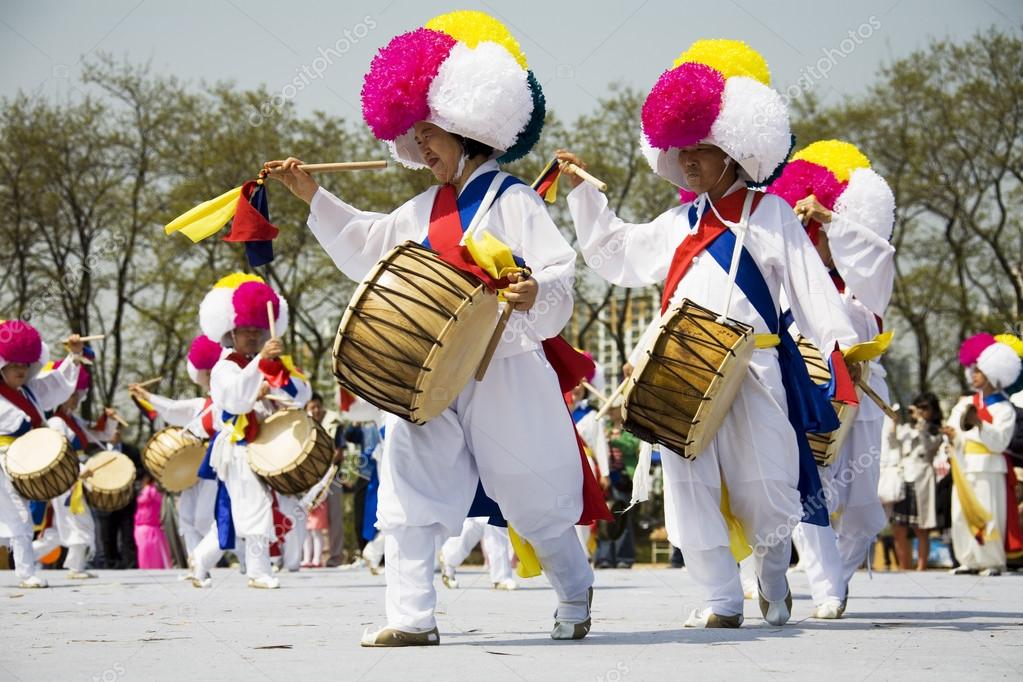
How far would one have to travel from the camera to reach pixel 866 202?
25.7ft

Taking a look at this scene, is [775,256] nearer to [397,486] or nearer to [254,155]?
[397,486]

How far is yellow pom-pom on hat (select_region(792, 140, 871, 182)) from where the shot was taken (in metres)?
7.93

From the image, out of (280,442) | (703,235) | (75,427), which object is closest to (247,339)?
(280,442)

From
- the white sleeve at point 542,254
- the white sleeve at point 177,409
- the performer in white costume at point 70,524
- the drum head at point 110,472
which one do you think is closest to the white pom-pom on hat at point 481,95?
the white sleeve at point 542,254

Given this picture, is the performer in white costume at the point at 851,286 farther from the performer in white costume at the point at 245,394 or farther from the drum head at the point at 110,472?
the drum head at the point at 110,472

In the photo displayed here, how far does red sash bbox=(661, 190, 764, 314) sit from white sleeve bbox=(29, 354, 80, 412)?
6936 mm

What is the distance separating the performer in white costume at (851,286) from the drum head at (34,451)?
6.10m

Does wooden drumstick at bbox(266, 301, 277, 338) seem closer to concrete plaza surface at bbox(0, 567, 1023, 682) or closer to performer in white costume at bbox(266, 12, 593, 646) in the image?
concrete plaza surface at bbox(0, 567, 1023, 682)

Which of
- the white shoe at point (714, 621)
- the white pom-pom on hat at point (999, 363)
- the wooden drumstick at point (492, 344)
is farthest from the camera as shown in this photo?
the white pom-pom on hat at point (999, 363)

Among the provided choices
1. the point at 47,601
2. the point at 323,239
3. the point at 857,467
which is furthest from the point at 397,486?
the point at 47,601

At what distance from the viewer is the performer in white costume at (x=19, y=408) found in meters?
11.4

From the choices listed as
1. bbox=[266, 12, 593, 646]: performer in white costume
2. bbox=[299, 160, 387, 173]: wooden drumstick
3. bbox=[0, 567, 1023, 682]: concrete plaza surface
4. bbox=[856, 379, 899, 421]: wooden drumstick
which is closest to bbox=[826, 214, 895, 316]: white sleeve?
bbox=[856, 379, 899, 421]: wooden drumstick

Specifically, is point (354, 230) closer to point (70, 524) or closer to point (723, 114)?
point (723, 114)

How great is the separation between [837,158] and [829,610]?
2.47 meters
